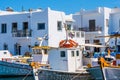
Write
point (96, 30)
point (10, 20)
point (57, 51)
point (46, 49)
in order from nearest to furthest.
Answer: point (57, 51)
point (46, 49)
point (10, 20)
point (96, 30)

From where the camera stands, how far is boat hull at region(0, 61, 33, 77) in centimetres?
2755

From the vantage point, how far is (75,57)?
25609 millimetres

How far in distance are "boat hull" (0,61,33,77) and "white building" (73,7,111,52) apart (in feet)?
47.0

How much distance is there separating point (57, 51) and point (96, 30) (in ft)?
59.2

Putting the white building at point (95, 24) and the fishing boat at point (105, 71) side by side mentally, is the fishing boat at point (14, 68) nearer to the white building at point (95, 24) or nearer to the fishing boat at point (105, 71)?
the fishing boat at point (105, 71)

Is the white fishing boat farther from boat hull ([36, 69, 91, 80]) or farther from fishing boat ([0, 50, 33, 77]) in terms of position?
fishing boat ([0, 50, 33, 77])

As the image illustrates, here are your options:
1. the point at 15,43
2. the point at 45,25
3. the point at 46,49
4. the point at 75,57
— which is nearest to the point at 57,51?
the point at 75,57

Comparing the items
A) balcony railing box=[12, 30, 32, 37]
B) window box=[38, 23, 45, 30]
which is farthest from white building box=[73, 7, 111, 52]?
balcony railing box=[12, 30, 32, 37]

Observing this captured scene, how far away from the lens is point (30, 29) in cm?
3788

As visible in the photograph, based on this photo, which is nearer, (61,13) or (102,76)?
(102,76)

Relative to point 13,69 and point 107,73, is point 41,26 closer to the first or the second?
point 13,69

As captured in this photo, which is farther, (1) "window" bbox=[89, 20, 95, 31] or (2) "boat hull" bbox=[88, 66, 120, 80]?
(1) "window" bbox=[89, 20, 95, 31]

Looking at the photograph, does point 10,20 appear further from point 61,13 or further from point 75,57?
Result: point 75,57

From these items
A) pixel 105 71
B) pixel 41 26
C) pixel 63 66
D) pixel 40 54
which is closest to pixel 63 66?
pixel 63 66
